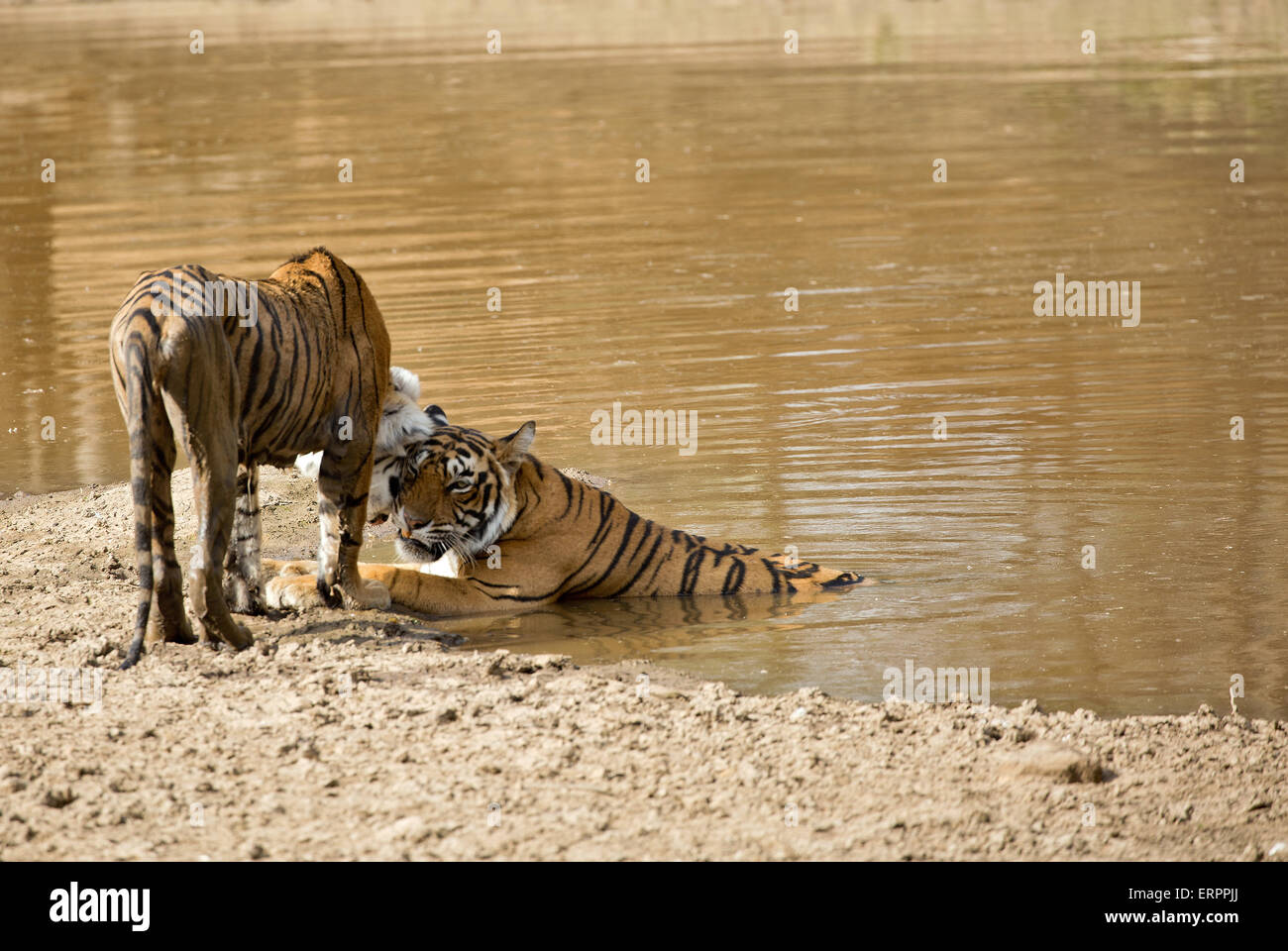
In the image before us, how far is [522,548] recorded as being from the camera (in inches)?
234

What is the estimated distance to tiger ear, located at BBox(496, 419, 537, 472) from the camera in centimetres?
579

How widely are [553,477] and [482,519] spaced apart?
361 mm

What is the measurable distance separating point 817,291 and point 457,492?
6527 millimetres

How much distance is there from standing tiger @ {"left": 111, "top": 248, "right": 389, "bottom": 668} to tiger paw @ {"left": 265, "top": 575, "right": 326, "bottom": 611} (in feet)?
0.16

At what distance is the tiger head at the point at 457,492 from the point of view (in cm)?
574

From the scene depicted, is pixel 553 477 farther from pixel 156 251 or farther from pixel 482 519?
pixel 156 251

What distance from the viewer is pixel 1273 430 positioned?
7887mm
